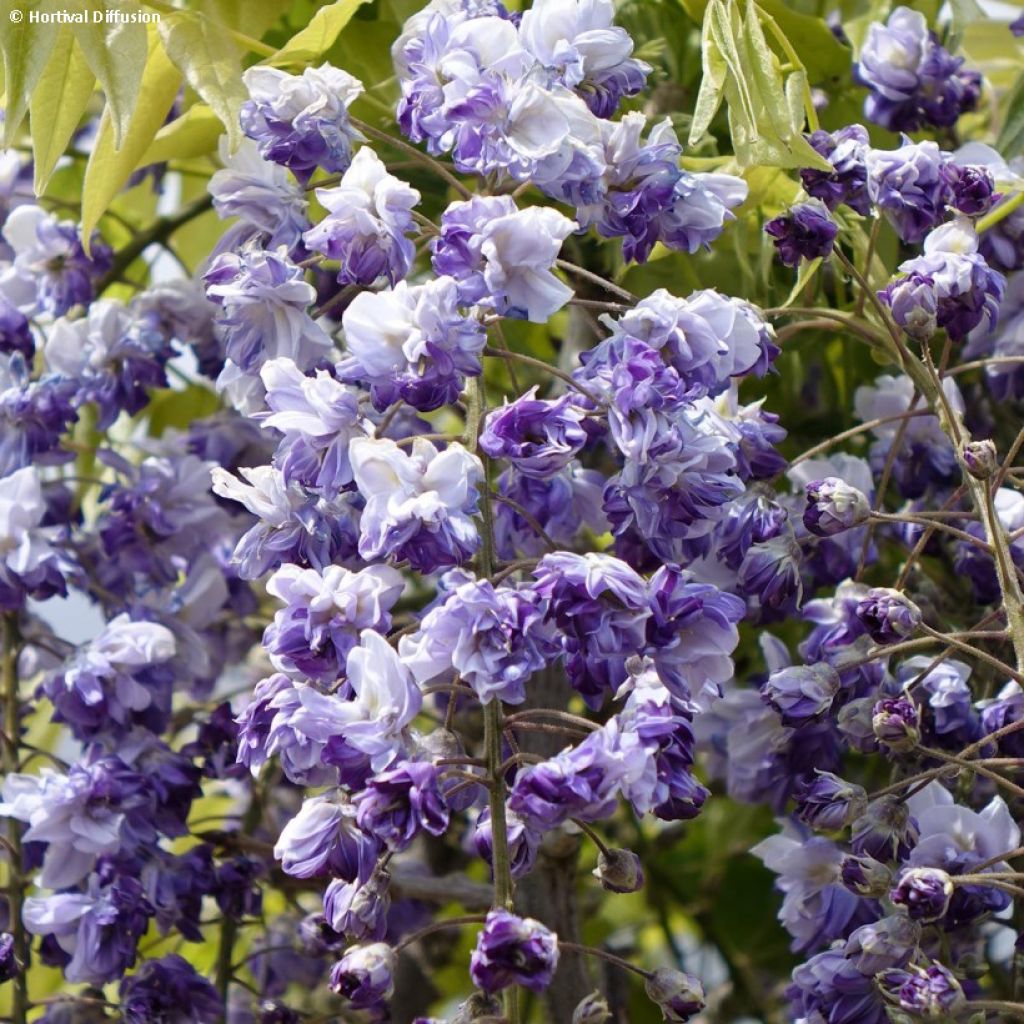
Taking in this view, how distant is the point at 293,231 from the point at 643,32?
1.59ft

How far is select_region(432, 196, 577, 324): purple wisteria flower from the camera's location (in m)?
0.74

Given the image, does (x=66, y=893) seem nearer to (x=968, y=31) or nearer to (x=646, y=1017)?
(x=646, y=1017)

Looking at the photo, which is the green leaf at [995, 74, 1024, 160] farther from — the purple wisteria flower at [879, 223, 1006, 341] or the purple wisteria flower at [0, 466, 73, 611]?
the purple wisteria flower at [0, 466, 73, 611]

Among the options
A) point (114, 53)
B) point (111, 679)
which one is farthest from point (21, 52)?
point (111, 679)

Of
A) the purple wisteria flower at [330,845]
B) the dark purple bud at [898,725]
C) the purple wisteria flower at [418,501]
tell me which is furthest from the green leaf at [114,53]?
the dark purple bud at [898,725]

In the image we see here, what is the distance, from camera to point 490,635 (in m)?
0.69

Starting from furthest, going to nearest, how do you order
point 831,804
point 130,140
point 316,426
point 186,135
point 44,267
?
point 44,267
point 186,135
point 130,140
point 831,804
point 316,426

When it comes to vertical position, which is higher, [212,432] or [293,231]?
[293,231]

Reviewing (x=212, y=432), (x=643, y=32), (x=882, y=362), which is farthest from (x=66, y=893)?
(x=643, y=32)

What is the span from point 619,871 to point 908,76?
0.67m

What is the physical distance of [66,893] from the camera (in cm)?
105

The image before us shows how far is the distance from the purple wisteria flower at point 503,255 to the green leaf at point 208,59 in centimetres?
21

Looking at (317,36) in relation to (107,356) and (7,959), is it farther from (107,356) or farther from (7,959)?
(7,959)

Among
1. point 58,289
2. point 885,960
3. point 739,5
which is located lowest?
point 885,960
